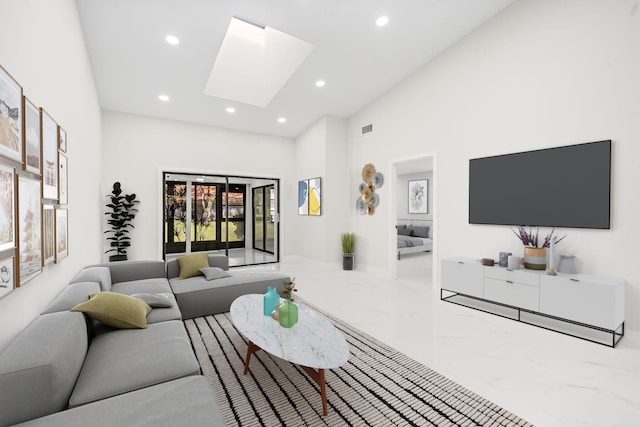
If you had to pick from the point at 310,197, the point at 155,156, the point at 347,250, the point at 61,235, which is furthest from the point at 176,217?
the point at 61,235

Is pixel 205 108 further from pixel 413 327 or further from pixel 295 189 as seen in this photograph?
pixel 413 327

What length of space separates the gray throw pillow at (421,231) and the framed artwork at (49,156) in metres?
8.07

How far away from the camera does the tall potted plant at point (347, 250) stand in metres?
5.77

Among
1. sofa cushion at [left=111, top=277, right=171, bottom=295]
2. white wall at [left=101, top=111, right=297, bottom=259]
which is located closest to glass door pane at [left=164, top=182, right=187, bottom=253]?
white wall at [left=101, top=111, right=297, bottom=259]

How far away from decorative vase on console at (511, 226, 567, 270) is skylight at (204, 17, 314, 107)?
149 inches

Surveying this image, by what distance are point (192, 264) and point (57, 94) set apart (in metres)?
2.18

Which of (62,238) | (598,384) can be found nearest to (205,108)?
(62,238)

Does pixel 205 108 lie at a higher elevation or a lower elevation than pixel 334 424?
higher

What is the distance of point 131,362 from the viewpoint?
1530 millimetres

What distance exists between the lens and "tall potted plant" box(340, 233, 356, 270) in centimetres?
577

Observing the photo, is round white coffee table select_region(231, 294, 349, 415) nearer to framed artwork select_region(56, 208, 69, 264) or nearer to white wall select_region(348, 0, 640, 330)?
framed artwork select_region(56, 208, 69, 264)

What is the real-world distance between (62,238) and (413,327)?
339 centimetres

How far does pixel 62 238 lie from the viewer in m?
2.34

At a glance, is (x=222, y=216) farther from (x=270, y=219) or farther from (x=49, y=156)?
(x=49, y=156)
